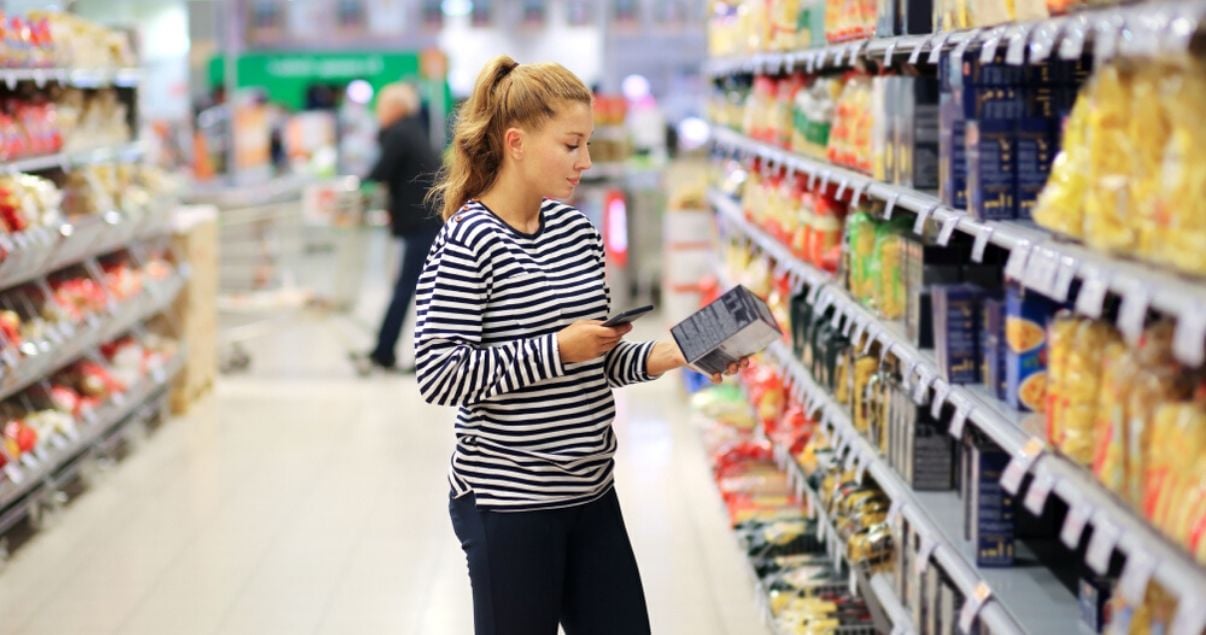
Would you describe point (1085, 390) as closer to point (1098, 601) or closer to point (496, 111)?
point (1098, 601)

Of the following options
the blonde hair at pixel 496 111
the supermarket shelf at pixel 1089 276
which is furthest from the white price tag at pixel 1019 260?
the blonde hair at pixel 496 111

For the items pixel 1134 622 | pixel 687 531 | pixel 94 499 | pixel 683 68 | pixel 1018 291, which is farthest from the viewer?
pixel 683 68

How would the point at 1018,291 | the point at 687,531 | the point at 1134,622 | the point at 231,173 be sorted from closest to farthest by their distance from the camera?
the point at 1134,622
the point at 1018,291
the point at 687,531
the point at 231,173

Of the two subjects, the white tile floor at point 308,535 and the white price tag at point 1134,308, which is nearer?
the white price tag at point 1134,308

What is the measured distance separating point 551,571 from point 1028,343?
3.12 feet

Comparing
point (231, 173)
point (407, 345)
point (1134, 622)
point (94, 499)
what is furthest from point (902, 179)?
point (231, 173)

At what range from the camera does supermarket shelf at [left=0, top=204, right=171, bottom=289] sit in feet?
18.3

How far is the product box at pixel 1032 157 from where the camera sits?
285 cm

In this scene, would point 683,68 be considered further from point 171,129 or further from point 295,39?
point 171,129

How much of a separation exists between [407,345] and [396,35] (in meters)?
10.1

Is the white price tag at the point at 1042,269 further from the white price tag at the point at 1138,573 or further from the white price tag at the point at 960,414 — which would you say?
the white price tag at the point at 960,414

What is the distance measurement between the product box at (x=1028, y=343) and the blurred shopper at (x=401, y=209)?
6.66 meters

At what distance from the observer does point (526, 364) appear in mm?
2795

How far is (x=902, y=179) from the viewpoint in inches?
146
